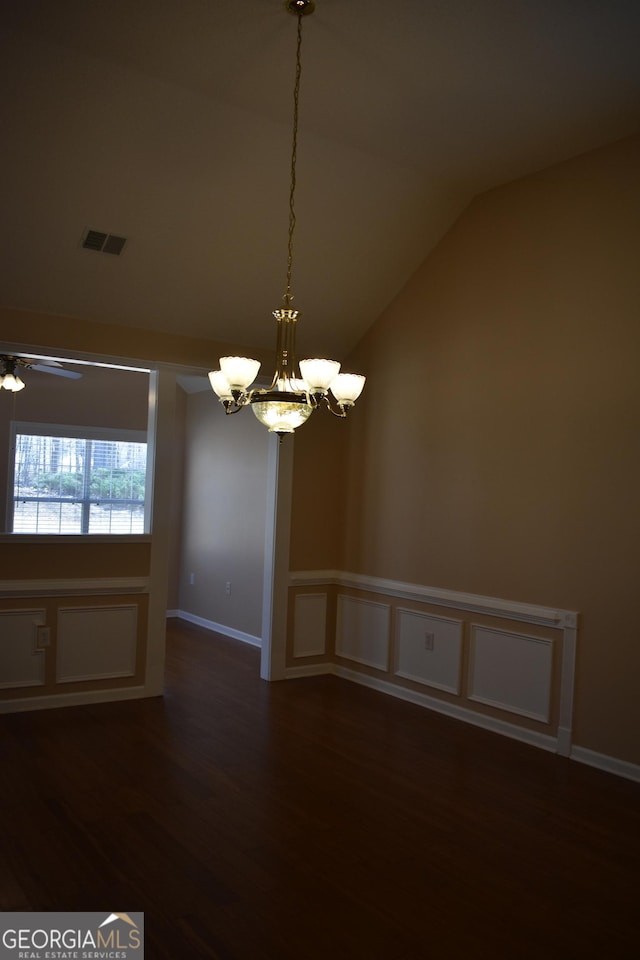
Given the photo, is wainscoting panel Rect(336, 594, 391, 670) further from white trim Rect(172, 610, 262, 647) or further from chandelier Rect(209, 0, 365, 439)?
chandelier Rect(209, 0, 365, 439)

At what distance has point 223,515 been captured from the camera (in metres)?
7.78

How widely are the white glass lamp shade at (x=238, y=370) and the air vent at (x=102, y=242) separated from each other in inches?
79.9

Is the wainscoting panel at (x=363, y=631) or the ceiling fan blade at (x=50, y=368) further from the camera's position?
the wainscoting panel at (x=363, y=631)

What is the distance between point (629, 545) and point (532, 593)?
73 centimetres

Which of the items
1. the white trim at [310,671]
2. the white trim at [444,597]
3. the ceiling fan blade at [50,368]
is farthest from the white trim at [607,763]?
the ceiling fan blade at [50,368]

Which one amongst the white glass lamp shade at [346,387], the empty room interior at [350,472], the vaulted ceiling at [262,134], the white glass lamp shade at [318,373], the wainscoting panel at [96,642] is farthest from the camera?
the wainscoting panel at [96,642]

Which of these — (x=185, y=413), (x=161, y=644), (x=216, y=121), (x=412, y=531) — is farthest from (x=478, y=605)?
(x=185, y=413)

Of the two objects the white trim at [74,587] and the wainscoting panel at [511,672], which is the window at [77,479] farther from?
the wainscoting panel at [511,672]

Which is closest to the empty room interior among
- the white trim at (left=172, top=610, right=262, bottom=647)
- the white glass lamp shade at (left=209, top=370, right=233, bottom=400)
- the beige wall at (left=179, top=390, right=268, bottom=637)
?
the white glass lamp shade at (left=209, top=370, right=233, bottom=400)

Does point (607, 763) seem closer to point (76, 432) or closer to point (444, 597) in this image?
point (444, 597)

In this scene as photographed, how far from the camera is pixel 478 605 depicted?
4.89 m

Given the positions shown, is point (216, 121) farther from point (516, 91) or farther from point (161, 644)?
point (161, 644)

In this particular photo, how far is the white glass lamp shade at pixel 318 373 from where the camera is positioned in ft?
9.49

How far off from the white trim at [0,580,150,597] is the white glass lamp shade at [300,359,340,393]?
9.25ft
